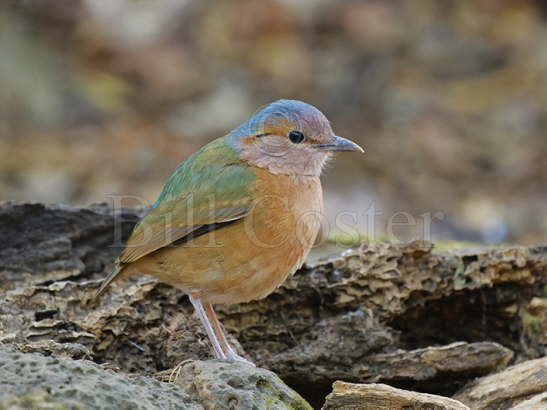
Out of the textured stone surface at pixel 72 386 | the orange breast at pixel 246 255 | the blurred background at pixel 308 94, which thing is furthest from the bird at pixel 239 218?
the blurred background at pixel 308 94

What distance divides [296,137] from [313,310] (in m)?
1.24

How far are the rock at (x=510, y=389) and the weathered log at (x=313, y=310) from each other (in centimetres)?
15

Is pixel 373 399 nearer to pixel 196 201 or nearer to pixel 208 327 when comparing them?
pixel 208 327

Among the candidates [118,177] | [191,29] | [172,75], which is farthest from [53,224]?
[191,29]

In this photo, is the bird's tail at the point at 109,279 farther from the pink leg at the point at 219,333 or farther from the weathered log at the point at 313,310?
the pink leg at the point at 219,333

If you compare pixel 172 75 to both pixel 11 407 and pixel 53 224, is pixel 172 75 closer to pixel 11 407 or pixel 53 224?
pixel 53 224

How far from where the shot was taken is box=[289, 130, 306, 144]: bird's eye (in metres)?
5.95

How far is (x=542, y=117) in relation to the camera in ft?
40.1

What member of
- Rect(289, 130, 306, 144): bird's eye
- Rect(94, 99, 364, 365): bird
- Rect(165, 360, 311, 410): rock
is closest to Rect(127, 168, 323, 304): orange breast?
Rect(94, 99, 364, 365): bird

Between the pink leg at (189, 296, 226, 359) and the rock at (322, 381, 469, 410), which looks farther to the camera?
the pink leg at (189, 296, 226, 359)

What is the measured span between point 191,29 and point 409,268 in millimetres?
7826

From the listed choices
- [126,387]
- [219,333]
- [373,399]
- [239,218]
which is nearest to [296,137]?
[239,218]

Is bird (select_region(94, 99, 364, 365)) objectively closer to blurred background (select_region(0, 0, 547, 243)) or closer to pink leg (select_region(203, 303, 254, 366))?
pink leg (select_region(203, 303, 254, 366))

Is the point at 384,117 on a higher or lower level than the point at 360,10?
lower
